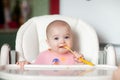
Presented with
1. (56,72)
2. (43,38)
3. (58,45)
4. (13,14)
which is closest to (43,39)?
(43,38)

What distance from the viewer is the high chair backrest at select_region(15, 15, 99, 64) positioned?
1442 millimetres

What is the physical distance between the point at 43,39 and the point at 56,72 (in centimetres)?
42

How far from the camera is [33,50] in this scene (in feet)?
4.84

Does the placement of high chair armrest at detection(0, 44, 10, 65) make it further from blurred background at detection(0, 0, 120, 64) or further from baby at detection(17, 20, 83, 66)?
blurred background at detection(0, 0, 120, 64)

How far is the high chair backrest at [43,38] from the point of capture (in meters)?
1.44

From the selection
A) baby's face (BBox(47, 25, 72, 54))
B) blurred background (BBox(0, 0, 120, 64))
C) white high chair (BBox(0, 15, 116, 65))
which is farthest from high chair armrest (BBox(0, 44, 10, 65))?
→ blurred background (BBox(0, 0, 120, 64))

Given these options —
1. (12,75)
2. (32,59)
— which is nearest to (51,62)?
(32,59)

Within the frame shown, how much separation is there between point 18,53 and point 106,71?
0.46m

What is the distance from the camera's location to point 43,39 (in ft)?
4.92

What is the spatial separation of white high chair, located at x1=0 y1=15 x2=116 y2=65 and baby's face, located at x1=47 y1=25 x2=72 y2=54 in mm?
111

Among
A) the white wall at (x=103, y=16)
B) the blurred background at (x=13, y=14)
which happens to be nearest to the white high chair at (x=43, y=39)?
the white wall at (x=103, y=16)

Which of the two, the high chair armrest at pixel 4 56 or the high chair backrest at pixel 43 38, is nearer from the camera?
the high chair armrest at pixel 4 56

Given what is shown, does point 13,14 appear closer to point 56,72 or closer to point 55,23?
point 55,23

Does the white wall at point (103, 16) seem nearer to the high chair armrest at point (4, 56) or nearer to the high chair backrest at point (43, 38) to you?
the high chair backrest at point (43, 38)
